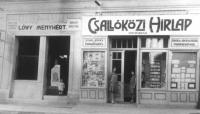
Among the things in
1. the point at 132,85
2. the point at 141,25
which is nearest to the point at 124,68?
the point at 132,85

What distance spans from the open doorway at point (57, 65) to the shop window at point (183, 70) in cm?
554

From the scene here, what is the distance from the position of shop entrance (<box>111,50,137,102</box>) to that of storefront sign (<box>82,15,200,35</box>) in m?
1.18

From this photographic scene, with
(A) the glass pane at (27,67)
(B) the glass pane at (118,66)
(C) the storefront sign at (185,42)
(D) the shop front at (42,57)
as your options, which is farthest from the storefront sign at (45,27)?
(C) the storefront sign at (185,42)

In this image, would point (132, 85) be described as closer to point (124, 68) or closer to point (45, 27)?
point (124, 68)

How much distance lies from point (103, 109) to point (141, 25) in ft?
15.1

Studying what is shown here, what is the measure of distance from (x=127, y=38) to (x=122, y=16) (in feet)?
3.91

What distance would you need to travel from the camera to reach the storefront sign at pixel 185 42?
17527mm

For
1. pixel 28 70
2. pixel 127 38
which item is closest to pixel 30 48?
pixel 28 70

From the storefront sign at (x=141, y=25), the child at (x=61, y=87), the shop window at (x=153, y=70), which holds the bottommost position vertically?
the child at (x=61, y=87)

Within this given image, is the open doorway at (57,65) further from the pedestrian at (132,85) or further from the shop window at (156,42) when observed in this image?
the shop window at (156,42)

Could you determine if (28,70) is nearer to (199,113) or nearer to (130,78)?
(130,78)

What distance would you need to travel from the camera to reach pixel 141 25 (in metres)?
18.1

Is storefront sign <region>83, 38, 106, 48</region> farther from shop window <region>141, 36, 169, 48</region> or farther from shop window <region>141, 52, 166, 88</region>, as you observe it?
shop window <region>141, 52, 166, 88</region>

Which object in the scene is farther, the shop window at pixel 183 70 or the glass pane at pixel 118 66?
the glass pane at pixel 118 66
